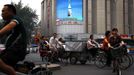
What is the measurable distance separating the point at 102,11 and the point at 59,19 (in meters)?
13.7

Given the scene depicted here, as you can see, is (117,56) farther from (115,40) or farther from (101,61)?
(101,61)

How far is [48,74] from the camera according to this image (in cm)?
807

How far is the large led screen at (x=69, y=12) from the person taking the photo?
102500 mm

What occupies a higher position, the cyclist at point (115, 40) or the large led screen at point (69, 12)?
the large led screen at point (69, 12)

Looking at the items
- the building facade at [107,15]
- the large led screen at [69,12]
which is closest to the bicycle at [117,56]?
the building facade at [107,15]

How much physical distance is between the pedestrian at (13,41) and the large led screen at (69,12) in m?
94.6

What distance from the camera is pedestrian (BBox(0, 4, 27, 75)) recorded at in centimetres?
663

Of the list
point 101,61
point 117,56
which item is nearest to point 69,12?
point 101,61

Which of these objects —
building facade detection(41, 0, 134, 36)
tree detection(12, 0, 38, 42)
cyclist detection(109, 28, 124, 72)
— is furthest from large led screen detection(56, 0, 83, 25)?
cyclist detection(109, 28, 124, 72)

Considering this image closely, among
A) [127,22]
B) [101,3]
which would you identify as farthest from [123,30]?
[101,3]

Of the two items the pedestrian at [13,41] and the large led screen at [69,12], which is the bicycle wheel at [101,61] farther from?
the large led screen at [69,12]

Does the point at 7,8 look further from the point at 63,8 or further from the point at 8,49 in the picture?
the point at 63,8

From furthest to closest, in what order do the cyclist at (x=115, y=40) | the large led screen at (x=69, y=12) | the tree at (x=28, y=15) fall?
the large led screen at (x=69, y=12), the tree at (x=28, y=15), the cyclist at (x=115, y=40)

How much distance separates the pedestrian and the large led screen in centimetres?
9464
